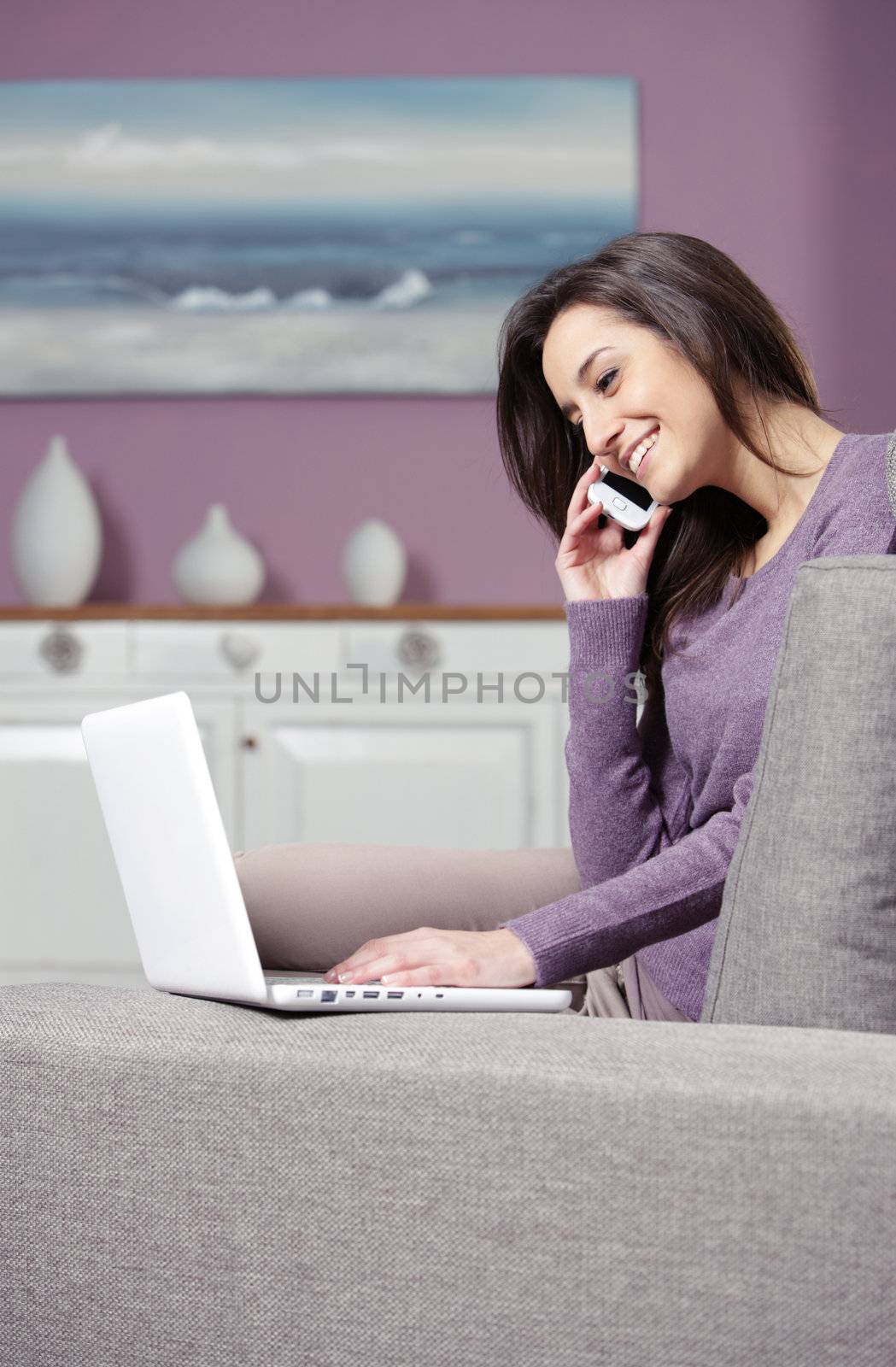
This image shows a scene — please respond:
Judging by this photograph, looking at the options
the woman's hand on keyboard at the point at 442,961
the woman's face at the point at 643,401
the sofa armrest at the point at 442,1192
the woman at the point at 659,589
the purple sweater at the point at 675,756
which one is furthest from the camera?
the woman's face at the point at 643,401

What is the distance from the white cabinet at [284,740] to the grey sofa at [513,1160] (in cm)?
195

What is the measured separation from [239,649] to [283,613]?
0.12 metres

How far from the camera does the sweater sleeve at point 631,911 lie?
1007mm

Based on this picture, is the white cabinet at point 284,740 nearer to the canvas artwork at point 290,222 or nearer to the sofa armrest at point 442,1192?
the canvas artwork at point 290,222

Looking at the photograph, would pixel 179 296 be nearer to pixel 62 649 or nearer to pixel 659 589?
pixel 62 649

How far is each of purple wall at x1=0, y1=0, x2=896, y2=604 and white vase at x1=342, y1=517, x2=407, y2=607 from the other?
0.26 meters

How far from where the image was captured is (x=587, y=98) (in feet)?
10.4

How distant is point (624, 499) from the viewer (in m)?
1.53

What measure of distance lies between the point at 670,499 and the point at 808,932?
799mm

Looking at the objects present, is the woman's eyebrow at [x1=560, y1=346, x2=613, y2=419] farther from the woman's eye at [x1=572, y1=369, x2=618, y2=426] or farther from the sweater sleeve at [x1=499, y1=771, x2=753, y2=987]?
the sweater sleeve at [x1=499, y1=771, x2=753, y2=987]

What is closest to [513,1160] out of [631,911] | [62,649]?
[631,911]

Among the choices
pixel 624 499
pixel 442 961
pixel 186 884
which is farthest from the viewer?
pixel 624 499

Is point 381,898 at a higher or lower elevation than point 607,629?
lower

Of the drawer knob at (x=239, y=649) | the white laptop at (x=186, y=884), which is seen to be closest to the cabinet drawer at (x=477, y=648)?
the drawer knob at (x=239, y=649)
